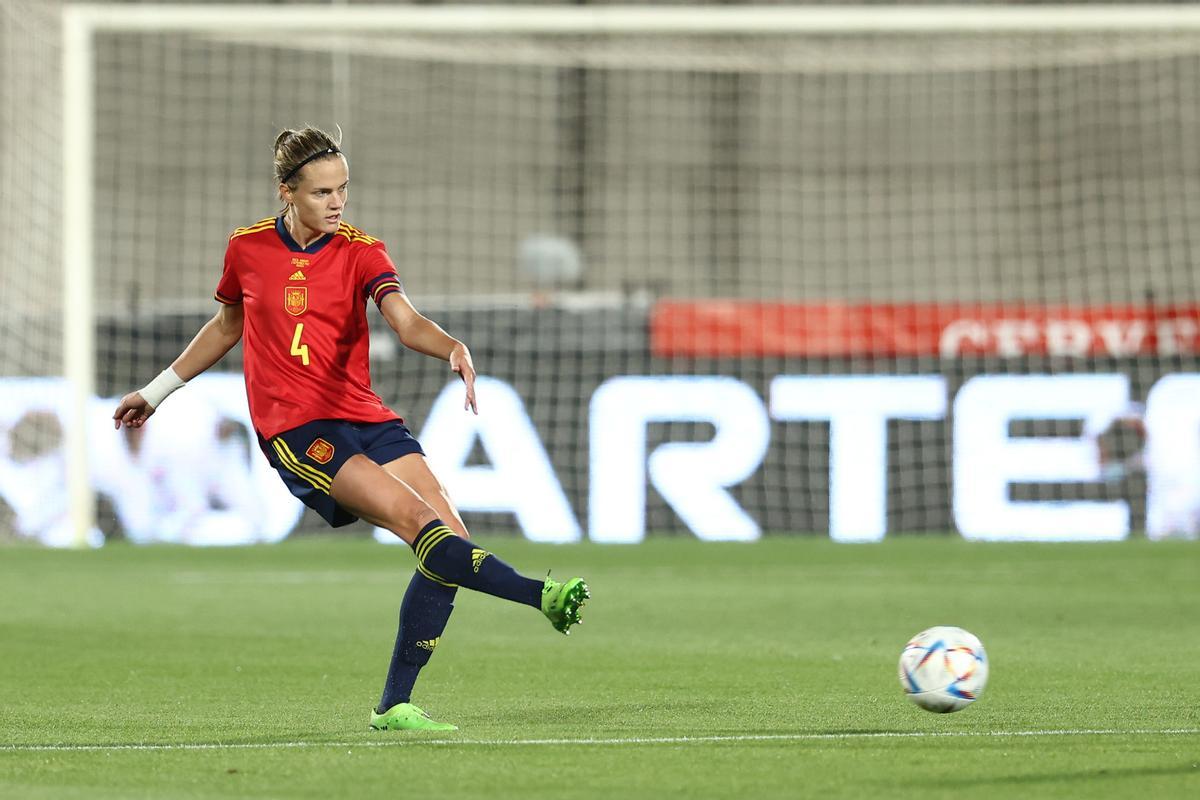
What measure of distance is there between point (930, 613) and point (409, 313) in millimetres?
4948

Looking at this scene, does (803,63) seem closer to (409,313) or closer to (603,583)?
(603,583)

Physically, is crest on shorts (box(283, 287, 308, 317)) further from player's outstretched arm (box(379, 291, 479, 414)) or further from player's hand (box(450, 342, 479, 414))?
player's hand (box(450, 342, 479, 414))

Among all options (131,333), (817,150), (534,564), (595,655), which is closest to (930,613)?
(595,655)

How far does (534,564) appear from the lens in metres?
12.5

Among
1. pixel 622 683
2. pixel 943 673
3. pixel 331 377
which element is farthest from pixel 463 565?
pixel 622 683

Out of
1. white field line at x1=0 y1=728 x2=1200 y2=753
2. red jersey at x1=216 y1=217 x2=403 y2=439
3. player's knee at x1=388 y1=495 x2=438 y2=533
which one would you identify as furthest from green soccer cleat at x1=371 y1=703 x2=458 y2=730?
red jersey at x1=216 y1=217 x2=403 y2=439

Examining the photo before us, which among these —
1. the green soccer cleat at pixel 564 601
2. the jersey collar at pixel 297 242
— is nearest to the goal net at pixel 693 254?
the jersey collar at pixel 297 242

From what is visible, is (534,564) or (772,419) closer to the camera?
(534,564)

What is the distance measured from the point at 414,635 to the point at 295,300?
41.4 inches

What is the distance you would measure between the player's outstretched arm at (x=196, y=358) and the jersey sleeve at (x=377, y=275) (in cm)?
55

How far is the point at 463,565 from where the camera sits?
534cm

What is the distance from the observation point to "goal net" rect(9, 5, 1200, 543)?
567 inches

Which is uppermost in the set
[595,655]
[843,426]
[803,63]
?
[803,63]

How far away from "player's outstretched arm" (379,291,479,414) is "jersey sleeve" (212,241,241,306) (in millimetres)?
566
